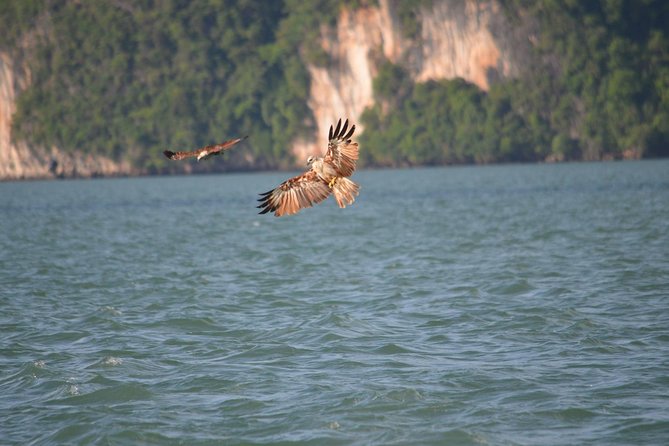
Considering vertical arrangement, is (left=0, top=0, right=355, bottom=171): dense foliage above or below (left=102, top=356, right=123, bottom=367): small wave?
above

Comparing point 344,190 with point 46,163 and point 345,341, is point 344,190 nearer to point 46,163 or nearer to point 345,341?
point 345,341

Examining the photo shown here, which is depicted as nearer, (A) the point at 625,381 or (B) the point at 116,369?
(A) the point at 625,381

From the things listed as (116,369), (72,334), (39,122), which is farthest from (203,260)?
(39,122)

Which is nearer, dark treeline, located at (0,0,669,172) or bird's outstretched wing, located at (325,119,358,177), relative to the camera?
bird's outstretched wing, located at (325,119,358,177)

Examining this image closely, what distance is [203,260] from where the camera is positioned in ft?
→ 113

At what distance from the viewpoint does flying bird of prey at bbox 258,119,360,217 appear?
14.6m

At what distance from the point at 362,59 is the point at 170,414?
134742 mm

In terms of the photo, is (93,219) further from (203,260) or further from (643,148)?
(643,148)

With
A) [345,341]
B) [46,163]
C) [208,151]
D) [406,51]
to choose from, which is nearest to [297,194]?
[208,151]

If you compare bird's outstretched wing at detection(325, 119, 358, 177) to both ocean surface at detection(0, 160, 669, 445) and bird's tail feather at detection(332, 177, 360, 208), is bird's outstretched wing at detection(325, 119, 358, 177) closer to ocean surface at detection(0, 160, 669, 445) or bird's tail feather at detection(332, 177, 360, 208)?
bird's tail feather at detection(332, 177, 360, 208)

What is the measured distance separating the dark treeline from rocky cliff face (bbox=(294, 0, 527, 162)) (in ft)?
5.93

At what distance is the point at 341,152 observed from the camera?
1458 cm

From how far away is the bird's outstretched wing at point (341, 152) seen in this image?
47.7 ft

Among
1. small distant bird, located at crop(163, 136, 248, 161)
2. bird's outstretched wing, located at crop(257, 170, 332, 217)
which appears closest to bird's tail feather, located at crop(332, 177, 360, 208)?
bird's outstretched wing, located at crop(257, 170, 332, 217)
